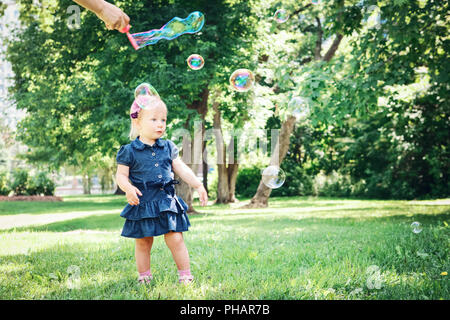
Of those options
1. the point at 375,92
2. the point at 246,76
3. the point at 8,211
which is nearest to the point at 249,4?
the point at 375,92

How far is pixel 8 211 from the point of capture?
1448 cm

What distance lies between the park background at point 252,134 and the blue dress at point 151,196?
526 millimetres

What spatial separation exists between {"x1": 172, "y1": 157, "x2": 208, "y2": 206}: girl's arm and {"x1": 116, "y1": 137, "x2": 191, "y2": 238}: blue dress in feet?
0.31

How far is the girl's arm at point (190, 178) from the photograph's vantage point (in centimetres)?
341

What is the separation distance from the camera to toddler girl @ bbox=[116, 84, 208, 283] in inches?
134

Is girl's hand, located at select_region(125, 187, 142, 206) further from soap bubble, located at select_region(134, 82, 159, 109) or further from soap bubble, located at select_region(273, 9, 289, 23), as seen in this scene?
soap bubble, located at select_region(273, 9, 289, 23)

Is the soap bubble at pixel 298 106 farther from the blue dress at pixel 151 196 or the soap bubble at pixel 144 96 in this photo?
the blue dress at pixel 151 196

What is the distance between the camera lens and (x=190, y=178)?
141 inches

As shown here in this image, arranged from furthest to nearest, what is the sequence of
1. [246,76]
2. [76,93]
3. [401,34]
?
[76,93]
[401,34]
[246,76]

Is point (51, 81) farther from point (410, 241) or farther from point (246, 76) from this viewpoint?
point (410, 241)

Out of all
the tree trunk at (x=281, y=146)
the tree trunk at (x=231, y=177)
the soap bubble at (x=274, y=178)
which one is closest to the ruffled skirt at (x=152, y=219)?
the soap bubble at (x=274, y=178)

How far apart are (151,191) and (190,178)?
382 millimetres

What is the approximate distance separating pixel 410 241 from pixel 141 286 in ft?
12.4

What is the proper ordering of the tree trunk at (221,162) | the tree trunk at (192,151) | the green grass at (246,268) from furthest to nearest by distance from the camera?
1. the tree trunk at (221,162)
2. the tree trunk at (192,151)
3. the green grass at (246,268)
